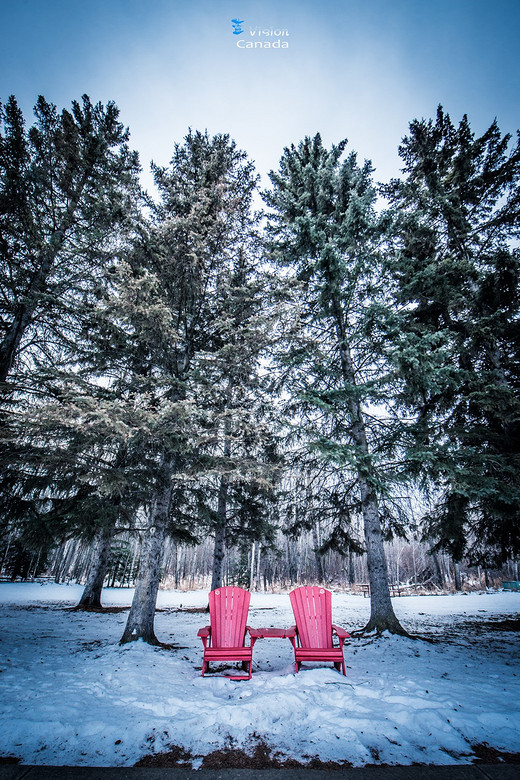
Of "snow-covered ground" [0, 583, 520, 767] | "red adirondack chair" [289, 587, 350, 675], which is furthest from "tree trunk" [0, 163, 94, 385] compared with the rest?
"red adirondack chair" [289, 587, 350, 675]

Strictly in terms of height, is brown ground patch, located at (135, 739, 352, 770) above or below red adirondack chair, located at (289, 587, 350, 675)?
below

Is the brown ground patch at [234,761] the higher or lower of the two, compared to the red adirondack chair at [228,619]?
lower

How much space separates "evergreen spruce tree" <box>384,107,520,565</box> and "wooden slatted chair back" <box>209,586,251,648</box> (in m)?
3.98

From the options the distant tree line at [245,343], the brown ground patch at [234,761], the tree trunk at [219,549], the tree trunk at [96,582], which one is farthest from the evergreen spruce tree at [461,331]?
the tree trunk at [96,582]

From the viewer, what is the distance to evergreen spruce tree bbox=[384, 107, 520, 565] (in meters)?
6.02

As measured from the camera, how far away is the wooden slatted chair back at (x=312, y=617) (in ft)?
15.1

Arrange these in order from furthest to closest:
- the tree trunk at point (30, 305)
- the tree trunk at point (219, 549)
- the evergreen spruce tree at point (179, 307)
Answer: the tree trunk at point (219, 549) < the tree trunk at point (30, 305) < the evergreen spruce tree at point (179, 307)

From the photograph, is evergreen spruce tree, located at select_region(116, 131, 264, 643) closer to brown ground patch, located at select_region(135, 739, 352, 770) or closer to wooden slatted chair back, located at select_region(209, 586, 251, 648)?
wooden slatted chair back, located at select_region(209, 586, 251, 648)

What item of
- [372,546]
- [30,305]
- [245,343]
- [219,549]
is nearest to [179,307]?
[245,343]

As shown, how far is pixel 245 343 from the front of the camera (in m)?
6.24

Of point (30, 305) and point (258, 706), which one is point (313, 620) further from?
point (30, 305)

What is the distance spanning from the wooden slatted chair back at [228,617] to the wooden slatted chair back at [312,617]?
79cm

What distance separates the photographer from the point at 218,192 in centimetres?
751

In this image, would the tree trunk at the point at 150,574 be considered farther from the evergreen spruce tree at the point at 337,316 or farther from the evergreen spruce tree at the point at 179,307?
the evergreen spruce tree at the point at 337,316
